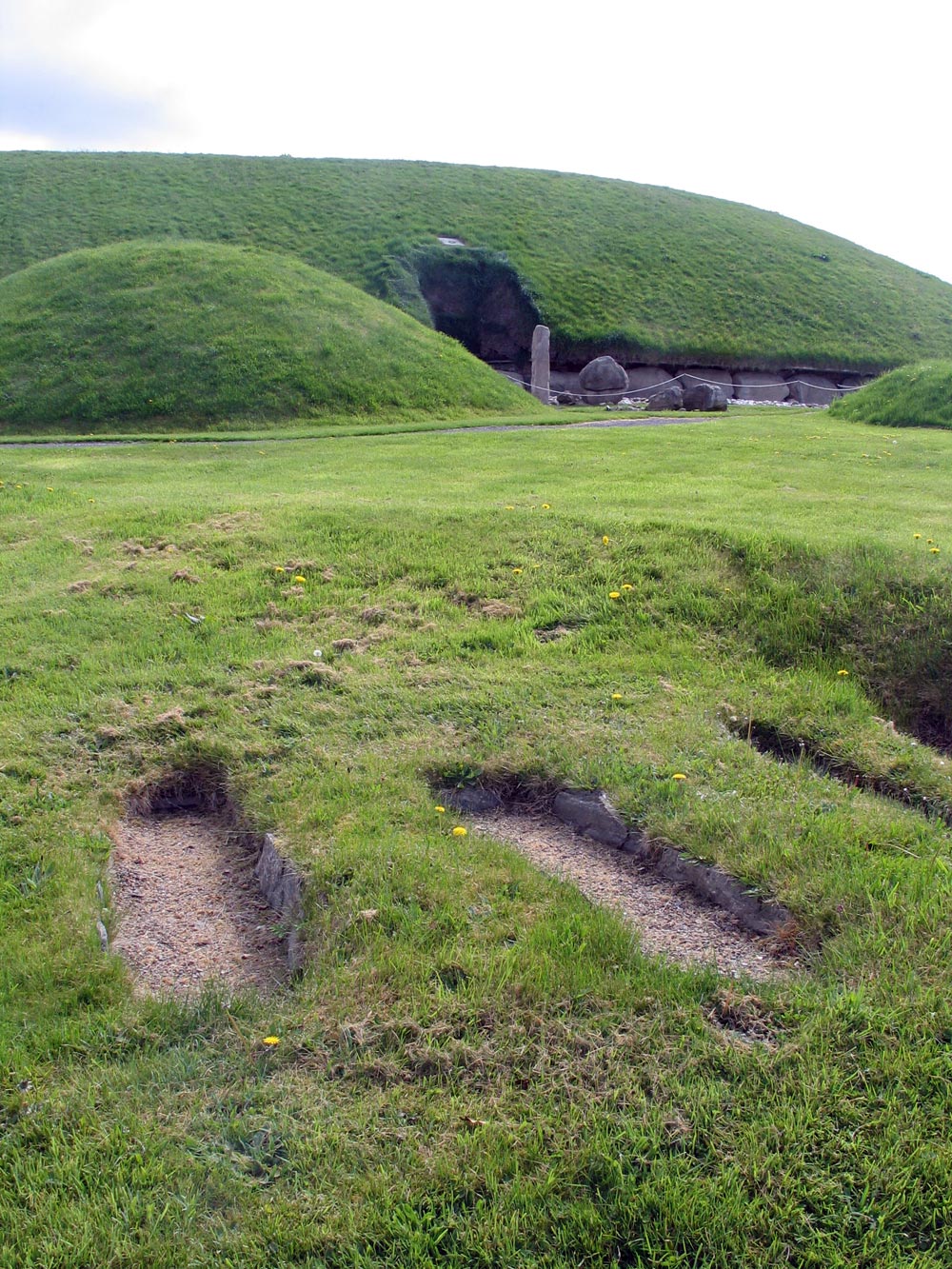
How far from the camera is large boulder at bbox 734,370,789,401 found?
1353 inches

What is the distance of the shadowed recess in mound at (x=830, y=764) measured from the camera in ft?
15.2

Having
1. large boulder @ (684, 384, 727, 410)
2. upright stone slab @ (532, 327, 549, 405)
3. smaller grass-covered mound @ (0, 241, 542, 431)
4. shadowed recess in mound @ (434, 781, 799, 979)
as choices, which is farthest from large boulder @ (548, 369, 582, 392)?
shadowed recess in mound @ (434, 781, 799, 979)

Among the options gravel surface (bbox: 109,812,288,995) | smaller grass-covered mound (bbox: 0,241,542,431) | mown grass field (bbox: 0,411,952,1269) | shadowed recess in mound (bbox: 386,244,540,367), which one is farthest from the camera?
shadowed recess in mound (bbox: 386,244,540,367)

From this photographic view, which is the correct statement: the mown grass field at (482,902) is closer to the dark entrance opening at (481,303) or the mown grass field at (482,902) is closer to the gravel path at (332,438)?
the gravel path at (332,438)

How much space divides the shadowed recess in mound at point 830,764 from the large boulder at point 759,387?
30480mm

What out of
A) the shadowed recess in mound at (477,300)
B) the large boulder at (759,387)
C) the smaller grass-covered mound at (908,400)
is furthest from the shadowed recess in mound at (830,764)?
the large boulder at (759,387)

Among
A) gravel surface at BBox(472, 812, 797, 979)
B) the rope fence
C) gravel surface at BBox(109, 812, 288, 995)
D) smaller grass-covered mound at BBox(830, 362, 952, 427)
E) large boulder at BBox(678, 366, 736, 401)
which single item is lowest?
gravel surface at BBox(109, 812, 288, 995)

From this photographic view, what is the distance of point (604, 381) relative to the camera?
92.9ft

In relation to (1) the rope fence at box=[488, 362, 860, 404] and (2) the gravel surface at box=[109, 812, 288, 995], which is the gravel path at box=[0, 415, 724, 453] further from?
(2) the gravel surface at box=[109, 812, 288, 995]

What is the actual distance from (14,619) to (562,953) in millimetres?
4989

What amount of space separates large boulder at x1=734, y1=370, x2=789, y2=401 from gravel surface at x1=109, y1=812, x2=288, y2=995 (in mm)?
32158

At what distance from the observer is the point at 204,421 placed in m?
20.3

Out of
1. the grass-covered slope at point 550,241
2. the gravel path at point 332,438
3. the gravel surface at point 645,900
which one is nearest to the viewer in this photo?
the gravel surface at point 645,900

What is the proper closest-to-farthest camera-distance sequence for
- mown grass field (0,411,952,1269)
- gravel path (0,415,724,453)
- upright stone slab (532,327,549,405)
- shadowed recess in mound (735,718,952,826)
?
mown grass field (0,411,952,1269), shadowed recess in mound (735,718,952,826), gravel path (0,415,724,453), upright stone slab (532,327,549,405)
